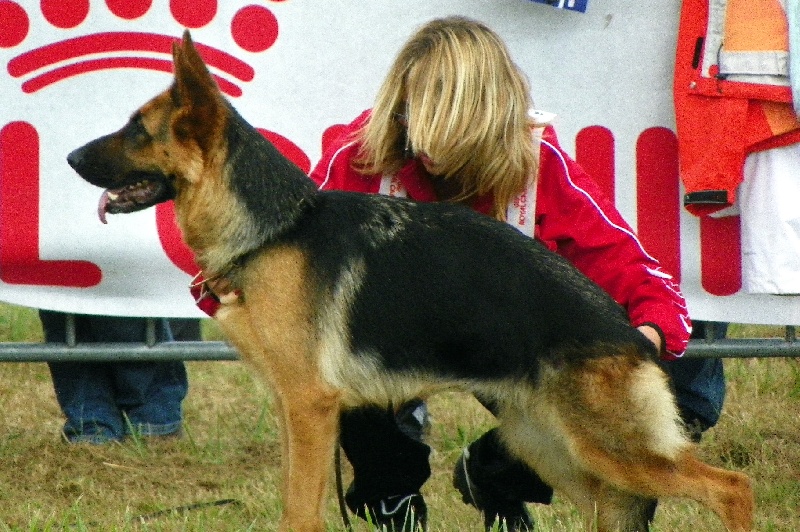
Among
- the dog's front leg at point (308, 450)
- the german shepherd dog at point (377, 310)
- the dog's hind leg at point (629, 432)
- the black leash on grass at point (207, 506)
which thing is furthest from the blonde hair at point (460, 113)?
the black leash on grass at point (207, 506)

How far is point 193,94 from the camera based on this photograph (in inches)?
127

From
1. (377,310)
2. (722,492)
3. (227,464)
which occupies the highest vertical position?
(377,310)

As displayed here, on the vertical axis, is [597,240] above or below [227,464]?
above

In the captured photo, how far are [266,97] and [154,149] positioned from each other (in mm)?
1434

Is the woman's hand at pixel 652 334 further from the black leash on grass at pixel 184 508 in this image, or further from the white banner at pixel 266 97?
the black leash on grass at pixel 184 508

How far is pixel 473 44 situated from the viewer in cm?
368

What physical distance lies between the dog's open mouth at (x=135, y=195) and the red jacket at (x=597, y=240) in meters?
0.70

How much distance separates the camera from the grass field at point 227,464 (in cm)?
404

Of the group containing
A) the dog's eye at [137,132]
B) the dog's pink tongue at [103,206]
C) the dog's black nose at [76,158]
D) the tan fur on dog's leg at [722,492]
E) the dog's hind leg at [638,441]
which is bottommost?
the tan fur on dog's leg at [722,492]

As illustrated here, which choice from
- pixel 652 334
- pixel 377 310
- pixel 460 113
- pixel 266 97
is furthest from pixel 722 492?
pixel 266 97

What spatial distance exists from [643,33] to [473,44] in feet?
3.97

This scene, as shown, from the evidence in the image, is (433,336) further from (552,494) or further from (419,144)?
(552,494)

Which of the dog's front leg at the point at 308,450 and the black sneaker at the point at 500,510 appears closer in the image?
the dog's front leg at the point at 308,450

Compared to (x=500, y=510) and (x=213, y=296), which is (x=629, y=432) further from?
(x=213, y=296)
